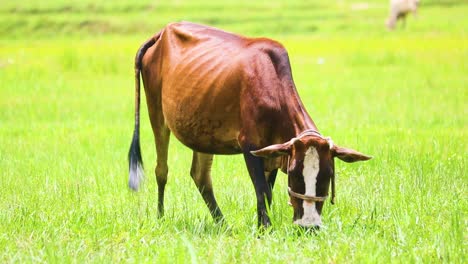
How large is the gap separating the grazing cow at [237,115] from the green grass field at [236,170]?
0.22m

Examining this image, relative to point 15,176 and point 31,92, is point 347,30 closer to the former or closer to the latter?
point 31,92

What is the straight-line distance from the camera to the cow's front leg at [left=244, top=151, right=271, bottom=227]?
519 centimetres

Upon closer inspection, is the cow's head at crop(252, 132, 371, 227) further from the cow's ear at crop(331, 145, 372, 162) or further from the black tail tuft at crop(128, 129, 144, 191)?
the black tail tuft at crop(128, 129, 144, 191)

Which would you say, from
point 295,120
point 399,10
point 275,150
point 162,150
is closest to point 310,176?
point 275,150

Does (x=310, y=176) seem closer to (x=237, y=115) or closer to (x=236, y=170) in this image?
(x=237, y=115)

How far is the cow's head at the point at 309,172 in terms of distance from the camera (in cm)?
476

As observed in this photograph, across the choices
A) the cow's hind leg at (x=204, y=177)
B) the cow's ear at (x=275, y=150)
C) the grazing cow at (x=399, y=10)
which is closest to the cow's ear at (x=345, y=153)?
the cow's ear at (x=275, y=150)

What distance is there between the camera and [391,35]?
23.9 metres

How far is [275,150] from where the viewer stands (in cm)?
484

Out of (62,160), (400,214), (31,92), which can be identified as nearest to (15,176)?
(62,160)

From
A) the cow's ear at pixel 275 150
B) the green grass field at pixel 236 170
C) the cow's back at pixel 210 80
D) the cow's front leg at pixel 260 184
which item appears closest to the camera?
the green grass field at pixel 236 170

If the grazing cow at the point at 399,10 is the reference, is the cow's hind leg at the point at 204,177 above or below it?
above

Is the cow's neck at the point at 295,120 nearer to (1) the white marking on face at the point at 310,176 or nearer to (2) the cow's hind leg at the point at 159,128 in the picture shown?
(1) the white marking on face at the point at 310,176

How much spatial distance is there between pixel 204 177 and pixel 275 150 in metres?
1.58
